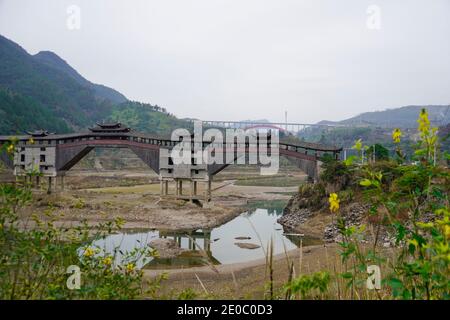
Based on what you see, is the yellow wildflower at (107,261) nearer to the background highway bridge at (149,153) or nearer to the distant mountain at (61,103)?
the background highway bridge at (149,153)

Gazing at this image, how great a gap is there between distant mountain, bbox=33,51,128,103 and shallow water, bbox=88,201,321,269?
103809 millimetres

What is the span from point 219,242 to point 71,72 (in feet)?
468

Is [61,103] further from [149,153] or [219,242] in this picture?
[219,242]

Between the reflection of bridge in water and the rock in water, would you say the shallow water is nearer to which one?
the reflection of bridge in water

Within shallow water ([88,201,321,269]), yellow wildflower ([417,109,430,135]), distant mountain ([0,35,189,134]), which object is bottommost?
shallow water ([88,201,321,269])

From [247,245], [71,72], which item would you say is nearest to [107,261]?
[247,245]

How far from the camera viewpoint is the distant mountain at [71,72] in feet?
420

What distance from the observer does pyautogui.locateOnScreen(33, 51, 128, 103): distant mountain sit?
420 ft

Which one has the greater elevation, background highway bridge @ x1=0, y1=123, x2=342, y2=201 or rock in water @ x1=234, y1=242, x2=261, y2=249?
background highway bridge @ x1=0, y1=123, x2=342, y2=201

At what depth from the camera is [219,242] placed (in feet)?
50.5

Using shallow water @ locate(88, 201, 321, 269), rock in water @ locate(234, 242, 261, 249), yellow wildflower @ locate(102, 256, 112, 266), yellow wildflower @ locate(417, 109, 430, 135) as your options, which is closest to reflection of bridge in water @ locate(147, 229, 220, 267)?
shallow water @ locate(88, 201, 321, 269)

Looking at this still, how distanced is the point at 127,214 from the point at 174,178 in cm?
308

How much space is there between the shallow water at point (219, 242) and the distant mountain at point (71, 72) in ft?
341

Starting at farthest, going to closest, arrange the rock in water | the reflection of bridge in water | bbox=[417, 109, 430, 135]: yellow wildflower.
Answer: the rock in water, the reflection of bridge in water, bbox=[417, 109, 430, 135]: yellow wildflower
